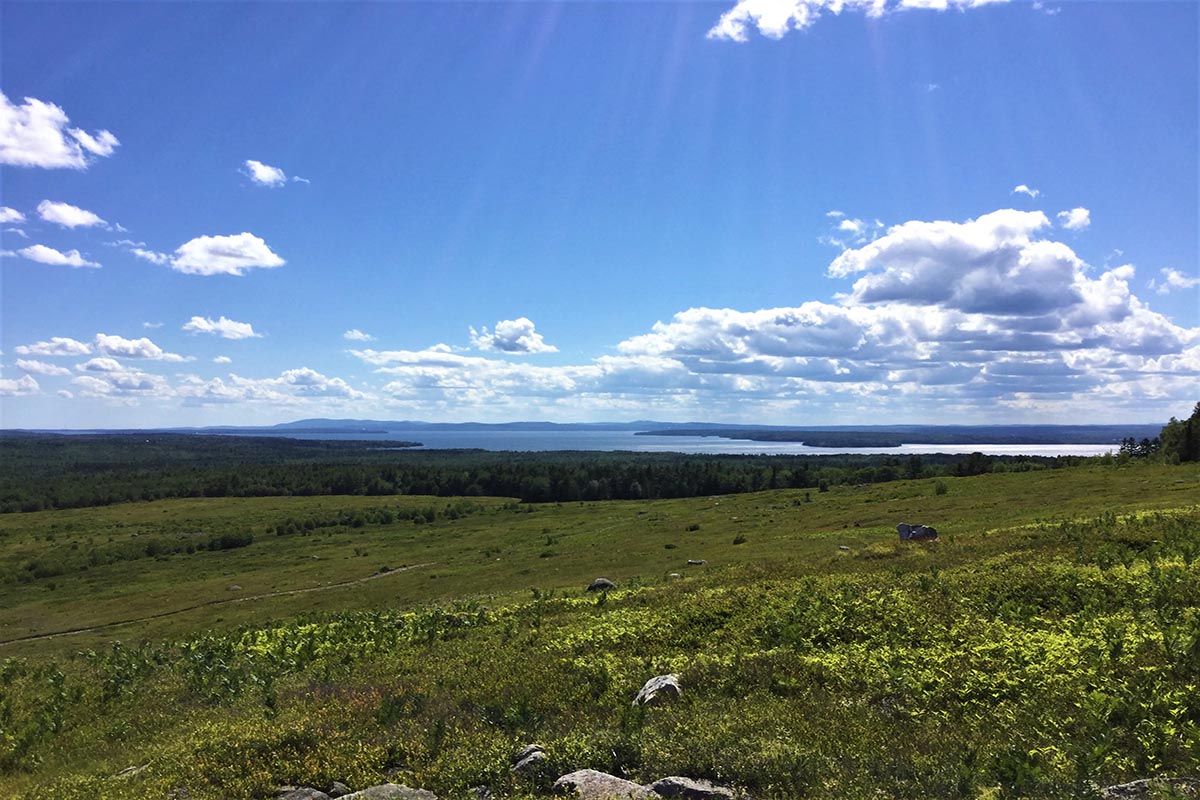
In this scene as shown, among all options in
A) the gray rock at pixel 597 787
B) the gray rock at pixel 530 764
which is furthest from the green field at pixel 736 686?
the gray rock at pixel 597 787

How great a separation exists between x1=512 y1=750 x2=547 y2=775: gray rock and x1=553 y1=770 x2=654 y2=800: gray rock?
0.66 metres

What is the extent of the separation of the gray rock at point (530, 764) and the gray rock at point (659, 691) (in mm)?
2895

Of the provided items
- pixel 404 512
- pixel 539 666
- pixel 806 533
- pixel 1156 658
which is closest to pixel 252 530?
pixel 404 512

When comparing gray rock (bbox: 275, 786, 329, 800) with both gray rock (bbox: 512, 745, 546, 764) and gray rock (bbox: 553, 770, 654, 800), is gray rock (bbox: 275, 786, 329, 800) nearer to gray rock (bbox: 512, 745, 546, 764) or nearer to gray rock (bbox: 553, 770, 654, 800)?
gray rock (bbox: 512, 745, 546, 764)

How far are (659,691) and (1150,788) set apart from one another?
302 inches

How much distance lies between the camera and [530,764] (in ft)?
34.6

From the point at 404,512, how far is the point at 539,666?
139m

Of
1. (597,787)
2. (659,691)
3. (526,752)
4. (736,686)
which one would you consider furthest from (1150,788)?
(526,752)

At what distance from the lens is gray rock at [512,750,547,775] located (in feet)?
34.3

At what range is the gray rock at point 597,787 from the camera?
9103mm

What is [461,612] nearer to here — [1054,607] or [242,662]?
[242,662]

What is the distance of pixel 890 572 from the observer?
73.9 feet

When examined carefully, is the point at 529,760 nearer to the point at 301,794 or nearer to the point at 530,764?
the point at 530,764

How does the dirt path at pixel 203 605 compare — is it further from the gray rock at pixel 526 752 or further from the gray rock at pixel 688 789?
the gray rock at pixel 688 789
